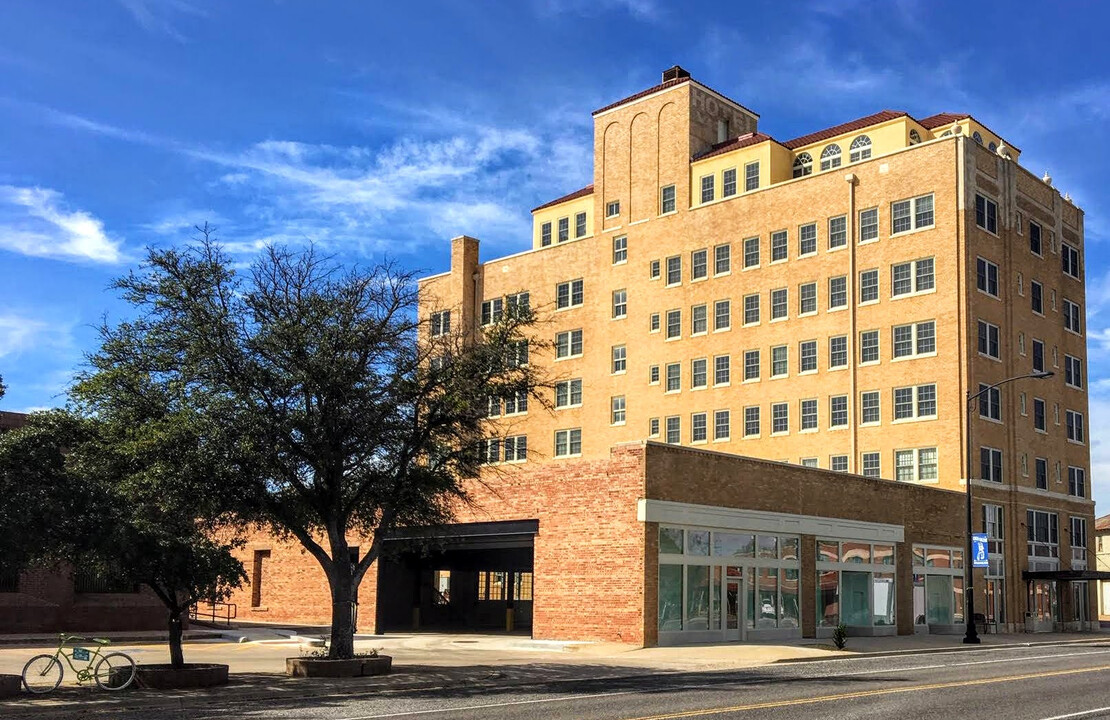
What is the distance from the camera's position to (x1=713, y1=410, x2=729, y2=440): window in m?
62.1

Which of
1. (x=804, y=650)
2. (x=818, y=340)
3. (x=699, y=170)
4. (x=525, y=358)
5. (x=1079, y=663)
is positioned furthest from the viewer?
(x=699, y=170)

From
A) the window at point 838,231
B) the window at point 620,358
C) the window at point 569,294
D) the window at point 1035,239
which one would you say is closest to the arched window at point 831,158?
the window at point 838,231

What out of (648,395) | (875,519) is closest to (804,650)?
(875,519)

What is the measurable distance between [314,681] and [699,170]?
46.4 metres

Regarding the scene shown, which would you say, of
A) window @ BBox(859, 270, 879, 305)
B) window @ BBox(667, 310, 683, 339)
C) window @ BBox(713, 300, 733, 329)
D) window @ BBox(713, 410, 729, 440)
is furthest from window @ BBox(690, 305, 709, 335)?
window @ BBox(859, 270, 879, 305)

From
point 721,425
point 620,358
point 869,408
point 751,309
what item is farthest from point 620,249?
point 869,408

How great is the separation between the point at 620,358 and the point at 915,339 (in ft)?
56.5

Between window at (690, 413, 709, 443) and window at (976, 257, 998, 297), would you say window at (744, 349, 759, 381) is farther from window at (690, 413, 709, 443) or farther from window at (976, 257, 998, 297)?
window at (976, 257, 998, 297)

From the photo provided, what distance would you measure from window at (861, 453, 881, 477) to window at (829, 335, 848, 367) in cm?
448

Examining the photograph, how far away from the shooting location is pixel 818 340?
193ft

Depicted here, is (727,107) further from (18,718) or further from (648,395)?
(18,718)

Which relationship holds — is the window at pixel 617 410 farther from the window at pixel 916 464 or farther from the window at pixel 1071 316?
the window at pixel 1071 316

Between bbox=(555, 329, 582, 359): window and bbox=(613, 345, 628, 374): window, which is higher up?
bbox=(555, 329, 582, 359): window

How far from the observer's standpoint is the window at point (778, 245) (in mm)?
60531
